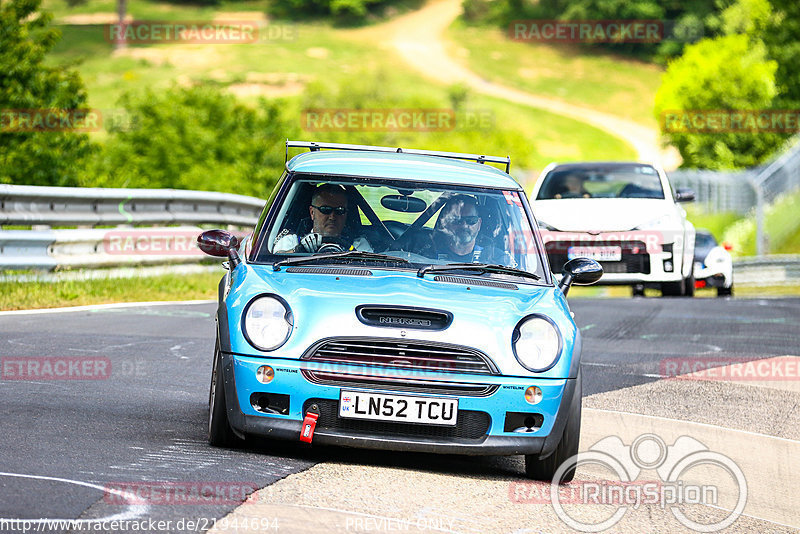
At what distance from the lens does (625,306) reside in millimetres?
16312

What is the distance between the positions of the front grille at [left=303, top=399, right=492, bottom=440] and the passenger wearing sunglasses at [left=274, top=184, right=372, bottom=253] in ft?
3.74

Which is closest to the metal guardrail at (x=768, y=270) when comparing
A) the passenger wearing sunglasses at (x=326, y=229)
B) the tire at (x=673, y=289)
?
the tire at (x=673, y=289)

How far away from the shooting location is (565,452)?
605 centimetres

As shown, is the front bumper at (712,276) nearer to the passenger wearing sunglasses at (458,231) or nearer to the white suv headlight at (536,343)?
the passenger wearing sunglasses at (458,231)

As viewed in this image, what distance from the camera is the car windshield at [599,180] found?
16.6 meters

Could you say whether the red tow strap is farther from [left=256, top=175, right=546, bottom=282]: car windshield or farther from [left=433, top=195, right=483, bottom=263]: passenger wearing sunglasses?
[left=433, top=195, right=483, bottom=263]: passenger wearing sunglasses

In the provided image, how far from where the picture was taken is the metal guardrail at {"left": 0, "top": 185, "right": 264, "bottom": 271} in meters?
12.9

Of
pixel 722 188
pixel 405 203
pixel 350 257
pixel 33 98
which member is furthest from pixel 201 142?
pixel 350 257

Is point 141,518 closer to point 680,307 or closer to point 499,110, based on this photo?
point 680,307

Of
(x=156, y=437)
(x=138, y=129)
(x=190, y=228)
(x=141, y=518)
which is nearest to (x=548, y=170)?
(x=190, y=228)

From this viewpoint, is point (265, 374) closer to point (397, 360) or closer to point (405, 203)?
point (397, 360)

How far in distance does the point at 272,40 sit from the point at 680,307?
11451cm

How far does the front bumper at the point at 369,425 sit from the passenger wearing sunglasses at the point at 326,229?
0.99m

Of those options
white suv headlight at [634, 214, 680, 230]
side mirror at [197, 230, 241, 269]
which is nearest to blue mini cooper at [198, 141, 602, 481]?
side mirror at [197, 230, 241, 269]
